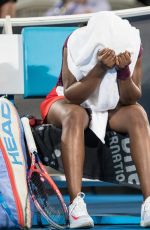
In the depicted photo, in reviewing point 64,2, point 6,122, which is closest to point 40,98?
point 6,122

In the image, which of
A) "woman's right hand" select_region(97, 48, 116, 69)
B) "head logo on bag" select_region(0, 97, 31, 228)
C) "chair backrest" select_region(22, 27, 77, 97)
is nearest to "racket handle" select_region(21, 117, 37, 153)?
"head logo on bag" select_region(0, 97, 31, 228)

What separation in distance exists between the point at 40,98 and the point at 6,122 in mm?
951

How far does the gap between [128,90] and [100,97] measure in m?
0.15

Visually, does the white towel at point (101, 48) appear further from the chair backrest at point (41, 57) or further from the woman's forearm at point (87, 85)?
the chair backrest at point (41, 57)

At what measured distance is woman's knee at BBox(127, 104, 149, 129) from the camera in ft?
13.3

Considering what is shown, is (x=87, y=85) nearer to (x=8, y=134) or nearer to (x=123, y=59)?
(x=123, y=59)

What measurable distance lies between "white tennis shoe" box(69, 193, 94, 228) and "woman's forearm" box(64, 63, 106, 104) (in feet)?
1.65

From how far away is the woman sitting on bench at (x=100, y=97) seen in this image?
13.0 ft

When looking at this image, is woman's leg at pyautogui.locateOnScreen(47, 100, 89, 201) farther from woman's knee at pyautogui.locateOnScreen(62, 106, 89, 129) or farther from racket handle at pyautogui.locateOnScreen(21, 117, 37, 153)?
racket handle at pyautogui.locateOnScreen(21, 117, 37, 153)

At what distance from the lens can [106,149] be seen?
4.48 m

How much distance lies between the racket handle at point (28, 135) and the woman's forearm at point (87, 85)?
278 millimetres

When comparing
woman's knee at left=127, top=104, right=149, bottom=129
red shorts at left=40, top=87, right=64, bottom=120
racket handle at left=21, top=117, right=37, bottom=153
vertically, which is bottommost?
racket handle at left=21, top=117, right=37, bottom=153

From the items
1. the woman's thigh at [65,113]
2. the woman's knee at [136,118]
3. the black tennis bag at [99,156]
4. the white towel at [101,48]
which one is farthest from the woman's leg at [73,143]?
the black tennis bag at [99,156]

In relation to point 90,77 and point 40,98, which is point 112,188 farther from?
point 90,77
